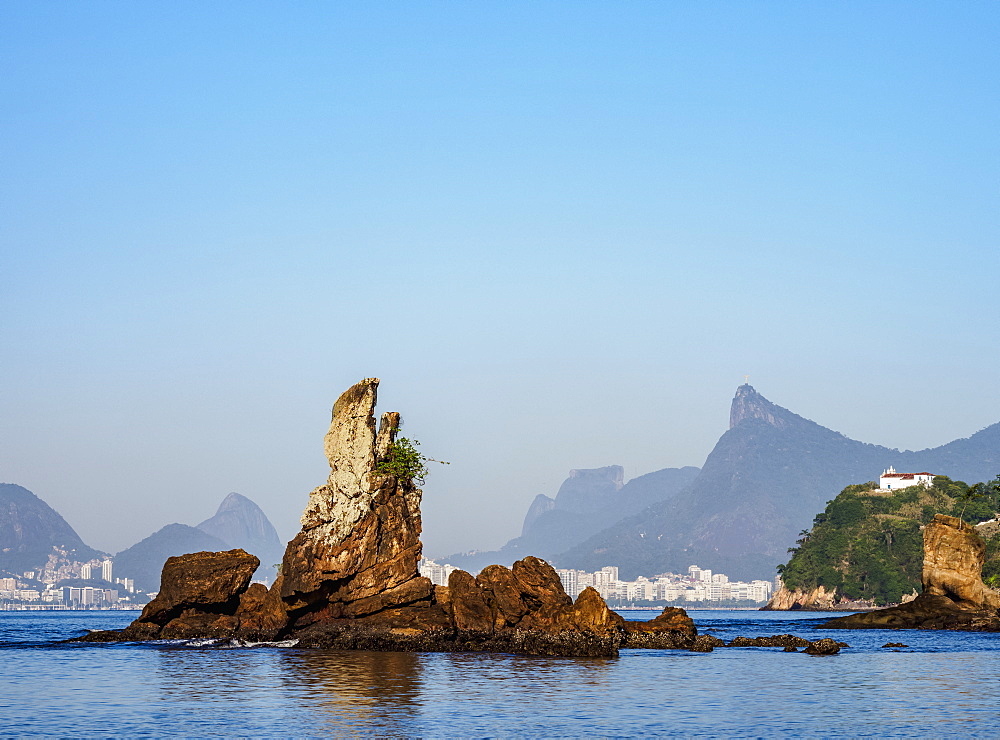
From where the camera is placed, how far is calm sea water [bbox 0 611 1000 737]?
1524 inches

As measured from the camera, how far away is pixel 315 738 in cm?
3572

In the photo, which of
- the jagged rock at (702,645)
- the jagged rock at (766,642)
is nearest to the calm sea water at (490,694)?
the jagged rock at (702,645)

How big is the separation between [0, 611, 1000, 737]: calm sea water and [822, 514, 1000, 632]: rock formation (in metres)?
47.5

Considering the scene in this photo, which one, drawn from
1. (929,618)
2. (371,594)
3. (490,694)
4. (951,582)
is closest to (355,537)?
(371,594)

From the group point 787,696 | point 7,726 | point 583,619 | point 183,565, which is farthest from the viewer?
point 183,565

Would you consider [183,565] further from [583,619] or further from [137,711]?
[137,711]

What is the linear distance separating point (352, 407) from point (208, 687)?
105ft

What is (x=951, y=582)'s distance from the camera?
11744 centimetres

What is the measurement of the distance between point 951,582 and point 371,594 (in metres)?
69.6

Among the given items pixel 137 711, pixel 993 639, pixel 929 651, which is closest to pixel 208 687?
pixel 137 711

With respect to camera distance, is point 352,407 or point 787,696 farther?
point 352,407

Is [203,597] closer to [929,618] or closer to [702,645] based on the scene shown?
[702,645]

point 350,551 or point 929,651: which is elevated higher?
point 350,551

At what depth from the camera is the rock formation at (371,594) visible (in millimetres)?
70750
